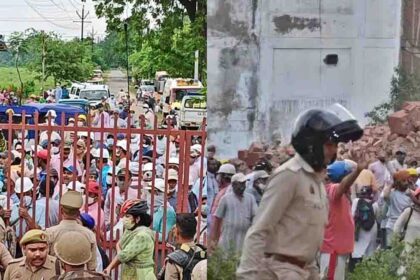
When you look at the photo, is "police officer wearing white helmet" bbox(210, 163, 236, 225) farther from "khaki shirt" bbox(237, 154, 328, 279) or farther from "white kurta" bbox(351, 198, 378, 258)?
"white kurta" bbox(351, 198, 378, 258)

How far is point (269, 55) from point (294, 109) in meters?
0.20

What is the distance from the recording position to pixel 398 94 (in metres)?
2.86

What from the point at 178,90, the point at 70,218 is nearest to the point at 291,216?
the point at 70,218

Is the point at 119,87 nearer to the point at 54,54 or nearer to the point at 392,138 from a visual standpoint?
the point at 54,54

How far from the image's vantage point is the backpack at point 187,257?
16.4 ft

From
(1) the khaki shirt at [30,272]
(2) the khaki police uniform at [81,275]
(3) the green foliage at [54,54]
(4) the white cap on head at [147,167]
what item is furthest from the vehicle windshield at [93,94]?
(2) the khaki police uniform at [81,275]

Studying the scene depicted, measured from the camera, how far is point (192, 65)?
25.1m

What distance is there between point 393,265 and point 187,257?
7.45 feet

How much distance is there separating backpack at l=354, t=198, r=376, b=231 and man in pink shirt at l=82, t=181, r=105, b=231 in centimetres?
403

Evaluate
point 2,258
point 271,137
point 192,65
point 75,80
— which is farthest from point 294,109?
point 75,80

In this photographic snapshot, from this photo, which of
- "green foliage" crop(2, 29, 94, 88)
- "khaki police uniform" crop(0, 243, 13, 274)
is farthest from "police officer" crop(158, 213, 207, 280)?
"green foliage" crop(2, 29, 94, 88)

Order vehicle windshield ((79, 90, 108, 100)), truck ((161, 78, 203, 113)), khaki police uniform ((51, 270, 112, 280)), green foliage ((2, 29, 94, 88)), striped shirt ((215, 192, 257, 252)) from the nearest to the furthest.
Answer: striped shirt ((215, 192, 257, 252)), khaki police uniform ((51, 270, 112, 280)), truck ((161, 78, 203, 113)), vehicle windshield ((79, 90, 108, 100)), green foliage ((2, 29, 94, 88))

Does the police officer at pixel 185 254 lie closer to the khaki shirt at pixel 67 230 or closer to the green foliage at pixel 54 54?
the khaki shirt at pixel 67 230

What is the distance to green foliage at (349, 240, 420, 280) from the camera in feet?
9.54
